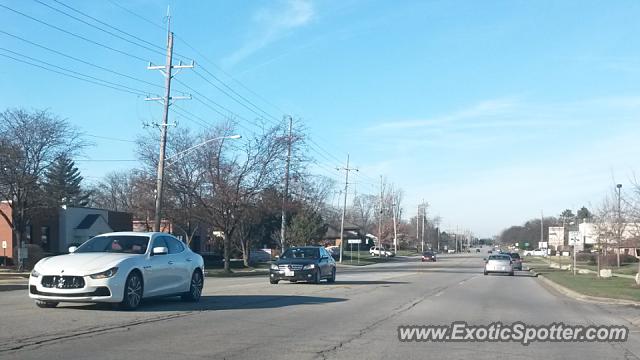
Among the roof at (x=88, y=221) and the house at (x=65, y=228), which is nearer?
the house at (x=65, y=228)

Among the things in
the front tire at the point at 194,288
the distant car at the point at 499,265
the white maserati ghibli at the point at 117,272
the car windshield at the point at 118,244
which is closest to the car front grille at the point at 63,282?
the white maserati ghibli at the point at 117,272

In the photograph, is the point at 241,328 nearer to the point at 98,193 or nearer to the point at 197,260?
the point at 197,260

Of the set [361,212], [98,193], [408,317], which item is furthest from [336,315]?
[361,212]

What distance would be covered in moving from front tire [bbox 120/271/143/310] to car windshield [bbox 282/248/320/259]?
1275 centimetres

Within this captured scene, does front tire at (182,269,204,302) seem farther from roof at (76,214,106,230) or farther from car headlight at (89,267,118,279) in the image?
roof at (76,214,106,230)

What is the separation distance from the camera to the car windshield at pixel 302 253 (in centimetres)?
2659

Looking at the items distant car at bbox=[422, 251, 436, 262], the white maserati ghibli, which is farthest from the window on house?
the white maserati ghibli

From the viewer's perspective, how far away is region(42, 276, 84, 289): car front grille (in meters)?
12.9

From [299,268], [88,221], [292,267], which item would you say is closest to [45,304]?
[292,267]

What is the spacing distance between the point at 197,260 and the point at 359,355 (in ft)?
25.3

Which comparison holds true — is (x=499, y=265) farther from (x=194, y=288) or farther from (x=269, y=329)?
(x=269, y=329)

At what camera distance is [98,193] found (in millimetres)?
113625

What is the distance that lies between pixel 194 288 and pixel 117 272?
3.47 m

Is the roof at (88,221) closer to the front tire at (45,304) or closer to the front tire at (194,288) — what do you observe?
the front tire at (194,288)
